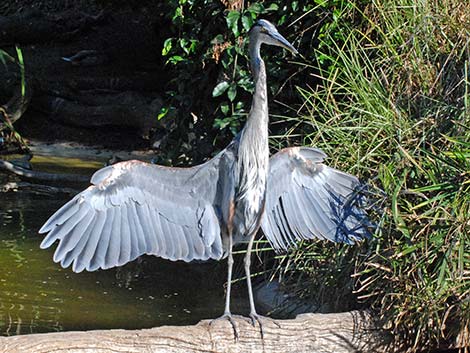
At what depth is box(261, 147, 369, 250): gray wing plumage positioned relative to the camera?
4.62 metres

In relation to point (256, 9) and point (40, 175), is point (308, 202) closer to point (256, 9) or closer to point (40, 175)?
point (256, 9)

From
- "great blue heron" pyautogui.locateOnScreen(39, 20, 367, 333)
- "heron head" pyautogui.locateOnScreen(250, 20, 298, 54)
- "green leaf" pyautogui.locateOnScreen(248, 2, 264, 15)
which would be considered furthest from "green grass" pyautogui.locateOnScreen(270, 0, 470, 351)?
"heron head" pyautogui.locateOnScreen(250, 20, 298, 54)

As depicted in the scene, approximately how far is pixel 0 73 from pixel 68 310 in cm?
657

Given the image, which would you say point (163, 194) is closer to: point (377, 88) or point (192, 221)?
point (192, 221)

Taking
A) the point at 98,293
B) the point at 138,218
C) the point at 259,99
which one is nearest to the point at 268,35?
the point at 259,99

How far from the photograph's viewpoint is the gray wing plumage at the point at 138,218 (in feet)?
13.9

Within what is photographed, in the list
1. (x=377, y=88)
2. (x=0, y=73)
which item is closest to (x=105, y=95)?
(x=0, y=73)

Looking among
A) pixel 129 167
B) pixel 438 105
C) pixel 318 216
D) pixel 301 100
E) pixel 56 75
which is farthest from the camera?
pixel 56 75

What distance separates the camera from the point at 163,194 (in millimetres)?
4520

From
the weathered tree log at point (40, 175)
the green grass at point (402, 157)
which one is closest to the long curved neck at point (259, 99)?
the green grass at point (402, 157)

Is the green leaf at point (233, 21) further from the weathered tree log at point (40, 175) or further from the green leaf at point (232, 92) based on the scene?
the weathered tree log at point (40, 175)

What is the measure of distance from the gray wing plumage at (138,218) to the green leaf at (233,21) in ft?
4.86

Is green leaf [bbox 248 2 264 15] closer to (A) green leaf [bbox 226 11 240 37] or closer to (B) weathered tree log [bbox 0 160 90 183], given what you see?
(A) green leaf [bbox 226 11 240 37]

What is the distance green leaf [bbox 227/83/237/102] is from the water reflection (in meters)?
1.19
